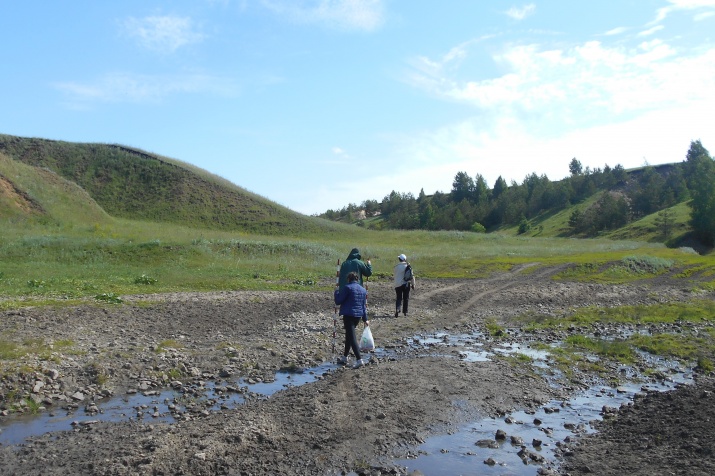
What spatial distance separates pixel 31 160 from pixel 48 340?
3308 inches

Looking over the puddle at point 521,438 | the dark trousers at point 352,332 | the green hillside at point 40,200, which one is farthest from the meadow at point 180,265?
the puddle at point 521,438

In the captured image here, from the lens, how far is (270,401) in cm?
1106

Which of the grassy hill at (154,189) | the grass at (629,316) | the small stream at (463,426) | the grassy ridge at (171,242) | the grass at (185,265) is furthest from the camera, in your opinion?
the grassy hill at (154,189)

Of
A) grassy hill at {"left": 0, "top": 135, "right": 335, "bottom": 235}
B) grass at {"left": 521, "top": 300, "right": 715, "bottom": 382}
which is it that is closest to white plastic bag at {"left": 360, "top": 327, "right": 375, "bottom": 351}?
grass at {"left": 521, "top": 300, "right": 715, "bottom": 382}

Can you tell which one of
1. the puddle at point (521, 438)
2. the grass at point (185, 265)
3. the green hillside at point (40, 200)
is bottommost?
the puddle at point (521, 438)

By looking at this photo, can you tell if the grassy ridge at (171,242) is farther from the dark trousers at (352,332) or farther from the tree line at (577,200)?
the tree line at (577,200)

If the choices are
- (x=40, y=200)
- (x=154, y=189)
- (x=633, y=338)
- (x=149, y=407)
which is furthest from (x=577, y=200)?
(x=149, y=407)

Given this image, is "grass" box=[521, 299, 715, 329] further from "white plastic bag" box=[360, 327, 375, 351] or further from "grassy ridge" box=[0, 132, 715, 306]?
"grassy ridge" box=[0, 132, 715, 306]

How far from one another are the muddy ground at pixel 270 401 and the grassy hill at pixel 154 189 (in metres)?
62.1

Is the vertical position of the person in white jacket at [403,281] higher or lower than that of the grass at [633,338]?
higher

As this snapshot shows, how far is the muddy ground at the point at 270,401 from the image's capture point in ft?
27.2

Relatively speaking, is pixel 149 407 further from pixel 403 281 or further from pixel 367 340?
pixel 403 281

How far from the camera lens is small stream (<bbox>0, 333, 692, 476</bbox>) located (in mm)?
8570

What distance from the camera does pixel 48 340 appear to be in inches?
576
